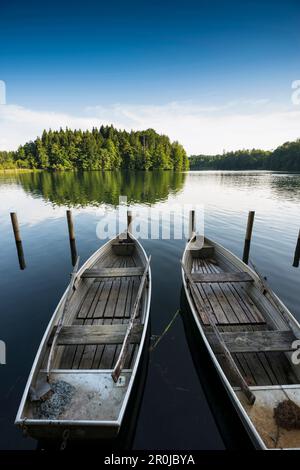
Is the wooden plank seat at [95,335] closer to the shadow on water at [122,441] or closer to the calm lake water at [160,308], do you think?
the shadow on water at [122,441]

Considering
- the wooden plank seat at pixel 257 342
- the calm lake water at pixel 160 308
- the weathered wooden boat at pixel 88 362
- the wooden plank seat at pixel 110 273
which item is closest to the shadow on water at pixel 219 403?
the calm lake water at pixel 160 308

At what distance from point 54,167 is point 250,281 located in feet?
325

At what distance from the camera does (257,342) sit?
5.32m

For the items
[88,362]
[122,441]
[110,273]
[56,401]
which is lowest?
[122,441]

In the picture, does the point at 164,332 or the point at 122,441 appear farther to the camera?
the point at 164,332

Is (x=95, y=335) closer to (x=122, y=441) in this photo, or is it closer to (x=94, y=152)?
(x=122, y=441)

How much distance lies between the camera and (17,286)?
1041 centimetres

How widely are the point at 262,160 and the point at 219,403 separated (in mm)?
155357

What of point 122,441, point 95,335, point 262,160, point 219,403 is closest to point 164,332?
point 219,403

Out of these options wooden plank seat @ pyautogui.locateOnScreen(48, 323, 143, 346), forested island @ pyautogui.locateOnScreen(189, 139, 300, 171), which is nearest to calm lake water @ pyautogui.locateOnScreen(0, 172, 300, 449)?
wooden plank seat @ pyautogui.locateOnScreen(48, 323, 143, 346)

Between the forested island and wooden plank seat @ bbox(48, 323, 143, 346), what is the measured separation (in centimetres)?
11856

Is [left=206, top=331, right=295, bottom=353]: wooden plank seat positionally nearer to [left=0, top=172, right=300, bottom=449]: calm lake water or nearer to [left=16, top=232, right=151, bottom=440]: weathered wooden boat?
[left=0, top=172, right=300, bottom=449]: calm lake water
